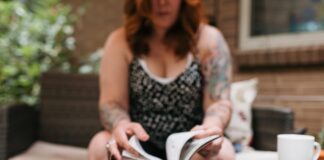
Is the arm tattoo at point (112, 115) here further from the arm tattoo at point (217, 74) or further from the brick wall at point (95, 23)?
the brick wall at point (95, 23)

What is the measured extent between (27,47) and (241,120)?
4.34ft

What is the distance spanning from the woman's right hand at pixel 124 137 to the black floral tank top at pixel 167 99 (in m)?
0.20

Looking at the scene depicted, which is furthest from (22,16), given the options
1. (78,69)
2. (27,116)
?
(27,116)

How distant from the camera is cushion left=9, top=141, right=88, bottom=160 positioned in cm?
190

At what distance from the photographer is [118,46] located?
1477 millimetres

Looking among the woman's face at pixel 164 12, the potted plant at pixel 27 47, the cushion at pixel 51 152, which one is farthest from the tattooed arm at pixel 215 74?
the potted plant at pixel 27 47

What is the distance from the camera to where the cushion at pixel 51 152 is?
1901 millimetres

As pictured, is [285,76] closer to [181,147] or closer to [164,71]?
[164,71]

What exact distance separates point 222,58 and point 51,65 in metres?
1.60

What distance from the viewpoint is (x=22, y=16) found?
2.65 metres

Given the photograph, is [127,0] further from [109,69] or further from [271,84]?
[271,84]

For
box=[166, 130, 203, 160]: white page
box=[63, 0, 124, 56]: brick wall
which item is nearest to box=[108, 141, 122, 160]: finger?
box=[166, 130, 203, 160]: white page

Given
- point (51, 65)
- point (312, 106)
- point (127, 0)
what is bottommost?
point (312, 106)

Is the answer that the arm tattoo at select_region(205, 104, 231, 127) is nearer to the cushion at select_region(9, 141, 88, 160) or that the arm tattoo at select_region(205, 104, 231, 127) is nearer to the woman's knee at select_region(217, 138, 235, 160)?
the woman's knee at select_region(217, 138, 235, 160)
